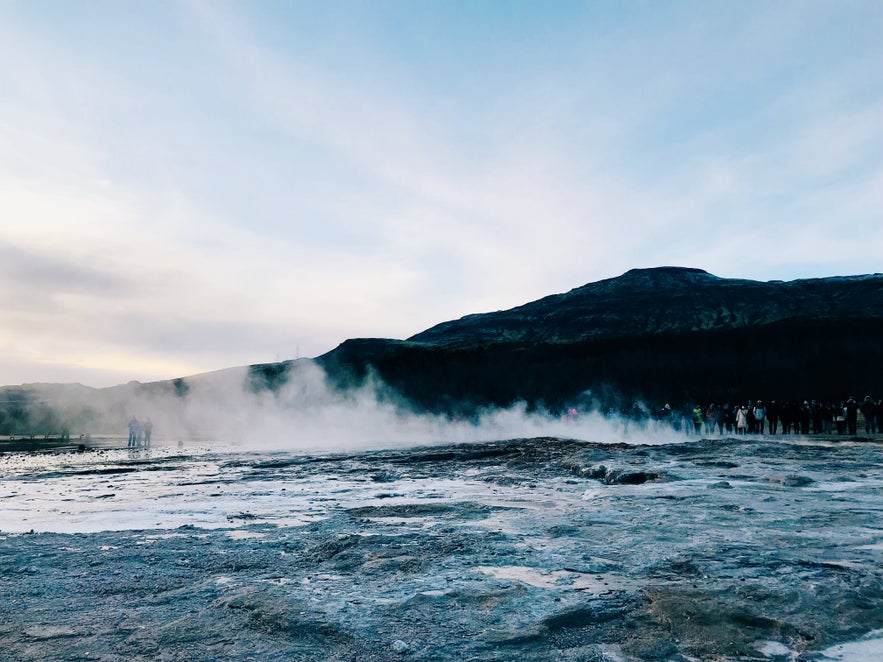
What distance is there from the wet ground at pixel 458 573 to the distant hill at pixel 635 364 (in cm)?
4651

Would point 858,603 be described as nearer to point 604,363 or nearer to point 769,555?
point 769,555

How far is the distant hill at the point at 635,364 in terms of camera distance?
192ft

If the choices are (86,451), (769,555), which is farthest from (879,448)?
(86,451)

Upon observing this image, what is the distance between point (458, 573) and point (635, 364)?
62.1 metres

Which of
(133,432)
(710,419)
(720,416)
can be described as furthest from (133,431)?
(720,416)

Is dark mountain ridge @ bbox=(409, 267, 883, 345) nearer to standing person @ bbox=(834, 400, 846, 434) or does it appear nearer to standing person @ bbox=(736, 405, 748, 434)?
standing person @ bbox=(736, 405, 748, 434)

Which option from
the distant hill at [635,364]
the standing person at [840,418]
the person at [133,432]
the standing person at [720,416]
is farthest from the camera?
the distant hill at [635,364]

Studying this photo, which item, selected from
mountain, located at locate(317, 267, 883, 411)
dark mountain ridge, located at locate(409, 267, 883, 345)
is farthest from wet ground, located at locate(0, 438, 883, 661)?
dark mountain ridge, located at locate(409, 267, 883, 345)

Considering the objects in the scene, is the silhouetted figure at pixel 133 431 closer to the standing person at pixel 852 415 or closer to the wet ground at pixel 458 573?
the wet ground at pixel 458 573

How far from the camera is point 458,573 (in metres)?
5.62

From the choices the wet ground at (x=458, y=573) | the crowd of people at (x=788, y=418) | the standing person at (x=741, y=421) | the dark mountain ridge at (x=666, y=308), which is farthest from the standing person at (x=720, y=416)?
the dark mountain ridge at (x=666, y=308)

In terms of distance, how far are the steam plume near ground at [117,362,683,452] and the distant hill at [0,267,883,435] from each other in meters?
0.97

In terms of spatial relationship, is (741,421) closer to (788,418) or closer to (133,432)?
(788,418)

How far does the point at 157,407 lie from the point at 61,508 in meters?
61.6
